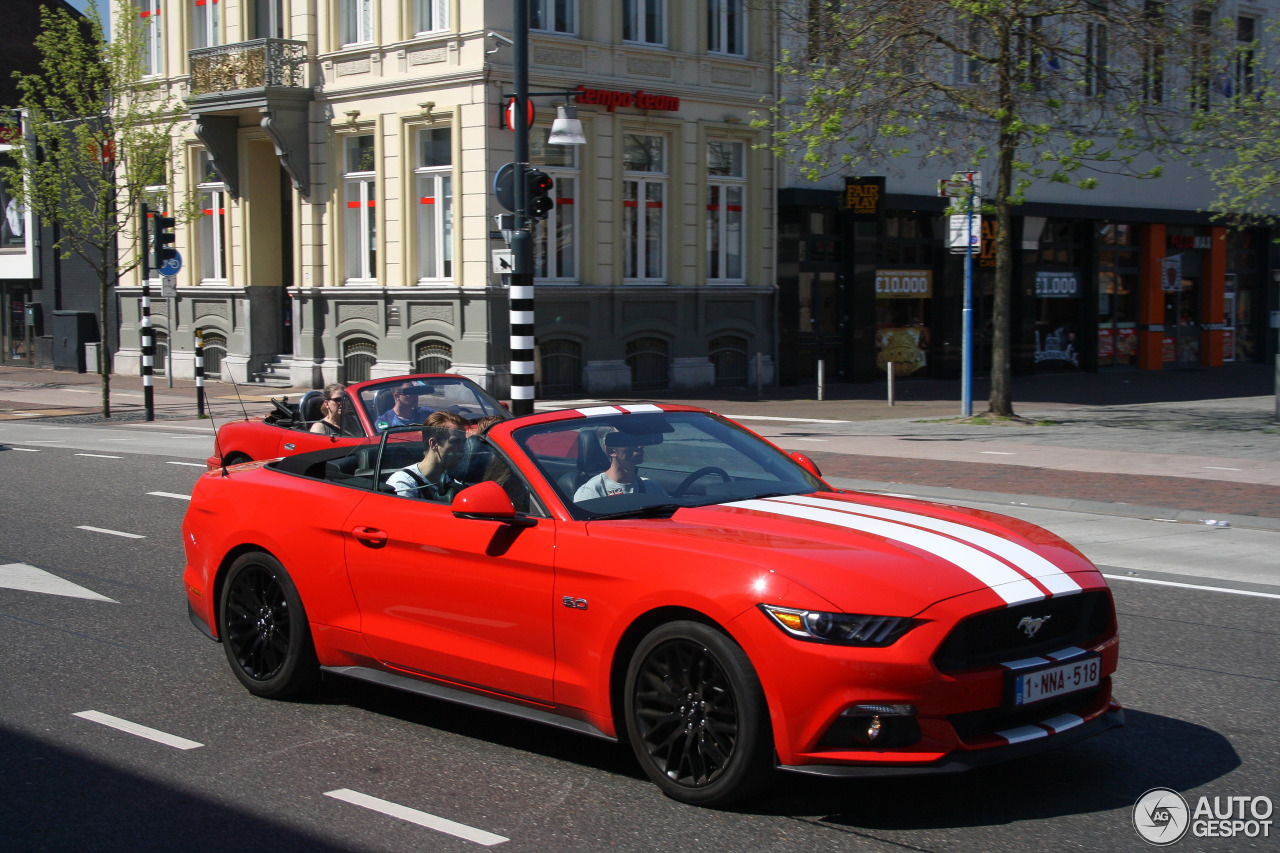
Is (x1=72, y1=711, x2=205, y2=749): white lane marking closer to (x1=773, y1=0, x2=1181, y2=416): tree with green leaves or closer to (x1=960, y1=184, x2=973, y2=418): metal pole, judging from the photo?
(x1=773, y1=0, x2=1181, y2=416): tree with green leaves

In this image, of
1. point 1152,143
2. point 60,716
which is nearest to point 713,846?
point 60,716

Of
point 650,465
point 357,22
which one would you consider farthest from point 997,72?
point 650,465

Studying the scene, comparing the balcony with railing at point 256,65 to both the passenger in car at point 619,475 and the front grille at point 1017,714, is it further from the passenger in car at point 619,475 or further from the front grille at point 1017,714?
the front grille at point 1017,714

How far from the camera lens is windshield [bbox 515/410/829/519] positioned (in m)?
5.35

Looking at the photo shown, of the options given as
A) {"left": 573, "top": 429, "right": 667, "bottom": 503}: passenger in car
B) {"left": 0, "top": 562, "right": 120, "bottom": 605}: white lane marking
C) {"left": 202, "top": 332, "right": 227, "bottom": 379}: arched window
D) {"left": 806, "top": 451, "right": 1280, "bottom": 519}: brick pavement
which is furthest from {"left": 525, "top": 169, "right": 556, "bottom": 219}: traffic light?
{"left": 202, "top": 332, "right": 227, "bottom": 379}: arched window

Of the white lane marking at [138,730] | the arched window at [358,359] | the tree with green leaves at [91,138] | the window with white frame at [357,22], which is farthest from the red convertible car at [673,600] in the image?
the window with white frame at [357,22]

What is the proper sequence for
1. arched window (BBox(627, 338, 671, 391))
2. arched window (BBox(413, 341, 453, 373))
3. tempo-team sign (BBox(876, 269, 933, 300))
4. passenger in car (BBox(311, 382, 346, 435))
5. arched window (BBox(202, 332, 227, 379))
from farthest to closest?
arched window (BBox(202, 332, 227, 379)) < tempo-team sign (BBox(876, 269, 933, 300)) < arched window (BBox(627, 338, 671, 391)) < arched window (BBox(413, 341, 453, 373)) < passenger in car (BBox(311, 382, 346, 435))

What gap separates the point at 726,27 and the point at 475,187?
7281mm

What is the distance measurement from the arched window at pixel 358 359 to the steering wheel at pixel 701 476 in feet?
75.9

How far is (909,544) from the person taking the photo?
186 inches

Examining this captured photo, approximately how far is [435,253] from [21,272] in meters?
16.3

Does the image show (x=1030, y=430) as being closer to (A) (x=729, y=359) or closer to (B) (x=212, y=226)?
(A) (x=729, y=359)

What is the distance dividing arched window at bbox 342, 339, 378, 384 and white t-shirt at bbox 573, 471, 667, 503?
76.4 ft

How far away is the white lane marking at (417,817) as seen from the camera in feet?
14.5
